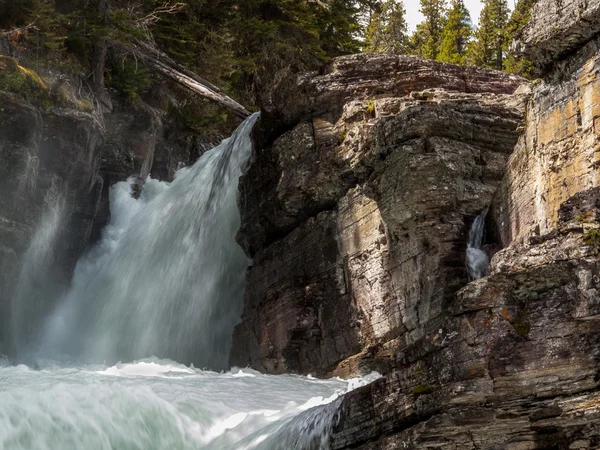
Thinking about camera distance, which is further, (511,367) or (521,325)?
(521,325)

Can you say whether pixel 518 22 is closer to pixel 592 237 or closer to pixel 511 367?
pixel 592 237

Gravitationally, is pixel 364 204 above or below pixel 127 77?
below

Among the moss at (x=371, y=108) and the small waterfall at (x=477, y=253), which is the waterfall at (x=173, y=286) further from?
the small waterfall at (x=477, y=253)

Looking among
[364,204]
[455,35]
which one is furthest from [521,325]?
[455,35]

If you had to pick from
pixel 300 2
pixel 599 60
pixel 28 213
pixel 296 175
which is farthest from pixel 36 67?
pixel 599 60

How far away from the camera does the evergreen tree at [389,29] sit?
163 feet

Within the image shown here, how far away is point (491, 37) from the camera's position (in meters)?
41.0

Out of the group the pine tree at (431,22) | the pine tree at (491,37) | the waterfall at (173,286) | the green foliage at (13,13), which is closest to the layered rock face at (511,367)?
the waterfall at (173,286)

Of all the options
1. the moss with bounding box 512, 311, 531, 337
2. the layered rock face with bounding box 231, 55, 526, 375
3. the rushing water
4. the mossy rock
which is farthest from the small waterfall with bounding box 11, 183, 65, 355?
the moss with bounding box 512, 311, 531, 337

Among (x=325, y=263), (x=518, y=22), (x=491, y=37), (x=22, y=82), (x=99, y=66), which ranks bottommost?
(x=325, y=263)

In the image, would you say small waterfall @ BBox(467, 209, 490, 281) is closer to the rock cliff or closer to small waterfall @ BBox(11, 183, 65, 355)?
the rock cliff

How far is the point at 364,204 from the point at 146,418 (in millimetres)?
6814

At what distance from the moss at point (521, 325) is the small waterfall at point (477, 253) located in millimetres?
5603

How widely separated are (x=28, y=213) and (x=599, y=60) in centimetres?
1566
